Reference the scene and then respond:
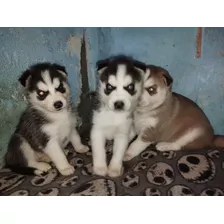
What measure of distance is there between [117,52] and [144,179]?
525 mm

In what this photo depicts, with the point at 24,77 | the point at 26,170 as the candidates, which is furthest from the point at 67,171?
the point at 24,77

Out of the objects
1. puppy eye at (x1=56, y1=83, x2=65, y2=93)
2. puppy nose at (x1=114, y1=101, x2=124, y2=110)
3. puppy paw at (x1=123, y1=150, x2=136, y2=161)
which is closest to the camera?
puppy nose at (x1=114, y1=101, x2=124, y2=110)

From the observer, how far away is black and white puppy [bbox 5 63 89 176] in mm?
1438

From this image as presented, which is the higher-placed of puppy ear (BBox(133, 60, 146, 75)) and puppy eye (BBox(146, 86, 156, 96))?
puppy ear (BBox(133, 60, 146, 75))

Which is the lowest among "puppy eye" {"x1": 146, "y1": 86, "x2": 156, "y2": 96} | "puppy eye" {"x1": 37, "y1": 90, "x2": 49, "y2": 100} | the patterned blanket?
the patterned blanket

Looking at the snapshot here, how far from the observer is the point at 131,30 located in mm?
1368

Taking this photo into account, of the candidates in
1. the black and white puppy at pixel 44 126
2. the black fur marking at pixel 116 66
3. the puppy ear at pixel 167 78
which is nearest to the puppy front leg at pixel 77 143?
the black and white puppy at pixel 44 126

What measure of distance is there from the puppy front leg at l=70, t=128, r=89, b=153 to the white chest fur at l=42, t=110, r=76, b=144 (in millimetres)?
51

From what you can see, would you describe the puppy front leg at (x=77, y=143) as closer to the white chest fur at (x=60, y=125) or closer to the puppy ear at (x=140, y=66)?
the white chest fur at (x=60, y=125)

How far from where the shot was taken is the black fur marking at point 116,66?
1.38 meters

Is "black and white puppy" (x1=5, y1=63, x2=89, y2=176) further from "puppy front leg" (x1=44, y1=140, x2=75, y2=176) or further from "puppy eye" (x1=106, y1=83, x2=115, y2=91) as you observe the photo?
"puppy eye" (x1=106, y1=83, x2=115, y2=91)

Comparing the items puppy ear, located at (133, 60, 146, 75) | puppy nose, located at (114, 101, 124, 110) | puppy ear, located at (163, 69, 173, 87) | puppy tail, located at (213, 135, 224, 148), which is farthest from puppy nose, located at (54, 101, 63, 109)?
puppy tail, located at (213, 135, 224, 148)

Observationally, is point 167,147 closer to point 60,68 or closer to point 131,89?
point 131,89
